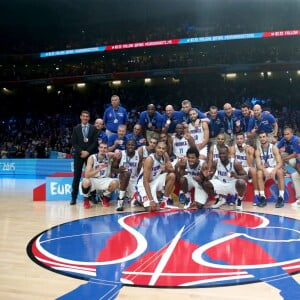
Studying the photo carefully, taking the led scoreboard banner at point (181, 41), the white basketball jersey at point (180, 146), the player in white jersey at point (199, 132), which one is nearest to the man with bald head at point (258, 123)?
the player in white jersey at point (199, 132)

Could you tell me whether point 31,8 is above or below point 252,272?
above

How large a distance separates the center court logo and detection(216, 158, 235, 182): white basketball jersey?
94 centimetres

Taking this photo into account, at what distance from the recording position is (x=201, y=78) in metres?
22.6

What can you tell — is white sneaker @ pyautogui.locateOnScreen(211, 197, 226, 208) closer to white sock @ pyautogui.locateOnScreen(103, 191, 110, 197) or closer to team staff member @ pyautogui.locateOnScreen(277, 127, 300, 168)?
team staff member @ pyautogui.locateOnScreen(277, 127, 300, 168)

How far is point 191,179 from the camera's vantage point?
627 cm

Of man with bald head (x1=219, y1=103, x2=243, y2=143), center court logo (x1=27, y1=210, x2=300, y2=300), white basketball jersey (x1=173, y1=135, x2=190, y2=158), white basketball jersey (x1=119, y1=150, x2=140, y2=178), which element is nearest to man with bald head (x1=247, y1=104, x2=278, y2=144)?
man with bald head (x1=219, y1=103, x2=243, y2=143)

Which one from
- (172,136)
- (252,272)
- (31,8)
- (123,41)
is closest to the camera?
(252,272)

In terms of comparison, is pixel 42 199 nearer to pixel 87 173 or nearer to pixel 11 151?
pixel 87 173

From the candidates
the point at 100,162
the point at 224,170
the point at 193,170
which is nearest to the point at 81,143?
the point at 100,162

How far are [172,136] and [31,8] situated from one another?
1815 cm

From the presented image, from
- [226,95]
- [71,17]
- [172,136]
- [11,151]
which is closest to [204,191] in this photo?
[172,136]

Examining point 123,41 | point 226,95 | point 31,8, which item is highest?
point 31,8

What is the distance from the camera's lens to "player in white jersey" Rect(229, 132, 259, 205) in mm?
6441

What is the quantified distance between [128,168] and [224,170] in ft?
→ 5.56
